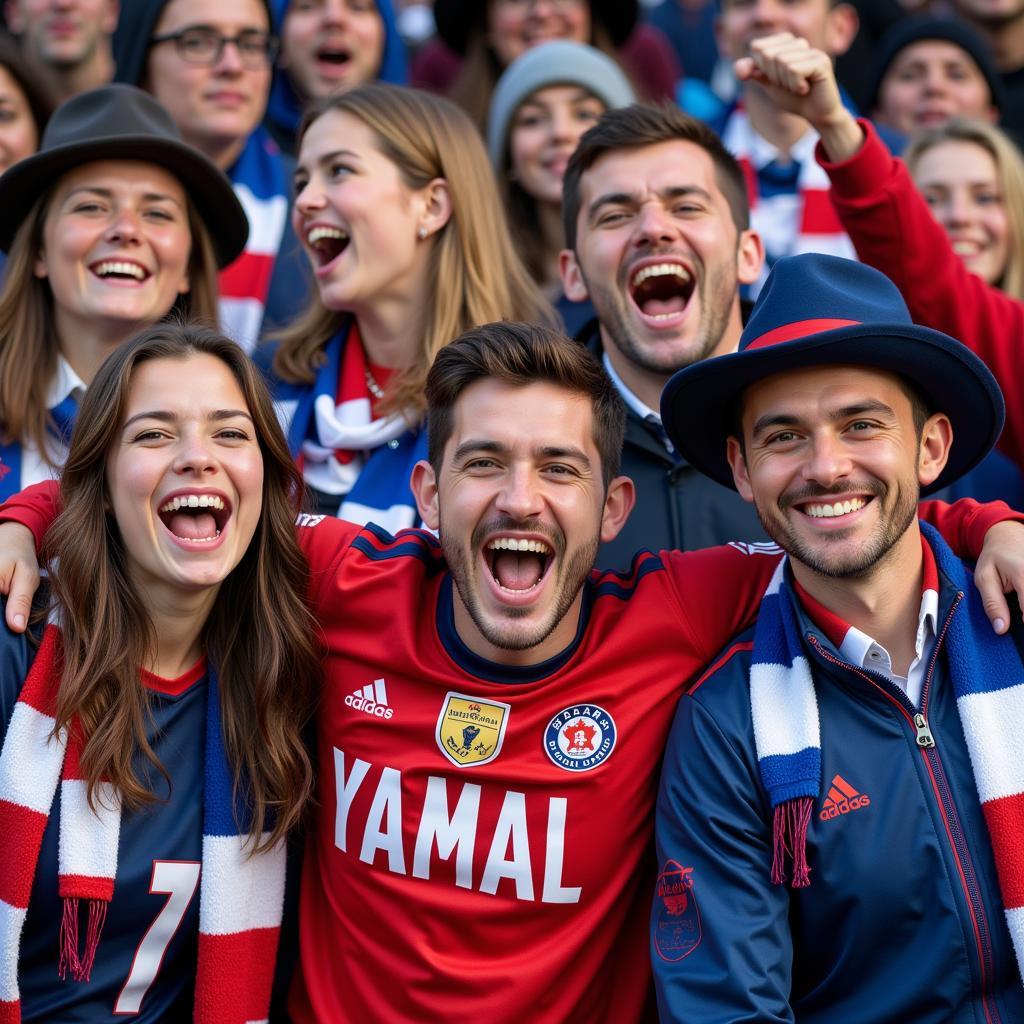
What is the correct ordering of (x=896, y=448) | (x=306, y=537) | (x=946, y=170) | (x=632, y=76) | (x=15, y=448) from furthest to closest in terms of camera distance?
(x=632, y=76) → (x=946, y=170) → (x=15, y=448) → (x=306, y=537) → (x=896, y=448)

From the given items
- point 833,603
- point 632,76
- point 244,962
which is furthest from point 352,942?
point 632,76

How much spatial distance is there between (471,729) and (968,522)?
136 cm

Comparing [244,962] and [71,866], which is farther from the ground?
[71,866]

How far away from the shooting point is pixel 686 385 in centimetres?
371

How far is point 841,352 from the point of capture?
Result: 11.5 ft

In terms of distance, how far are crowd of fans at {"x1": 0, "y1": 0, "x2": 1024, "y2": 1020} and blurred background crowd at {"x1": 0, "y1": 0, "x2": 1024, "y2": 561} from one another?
0.01 m

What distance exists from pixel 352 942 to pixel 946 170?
3794 mm

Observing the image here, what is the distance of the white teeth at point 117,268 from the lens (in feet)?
16.1

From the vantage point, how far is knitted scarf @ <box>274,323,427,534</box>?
15.8 feet

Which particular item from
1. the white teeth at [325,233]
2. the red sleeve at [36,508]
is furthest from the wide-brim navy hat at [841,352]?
the white teeth at [325,233]

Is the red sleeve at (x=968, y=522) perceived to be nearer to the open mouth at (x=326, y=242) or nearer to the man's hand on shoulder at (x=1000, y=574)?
the man's hand on shoulder at (x=1000, y=574)

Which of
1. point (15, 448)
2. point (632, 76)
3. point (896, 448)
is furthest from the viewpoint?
point (632, 76)

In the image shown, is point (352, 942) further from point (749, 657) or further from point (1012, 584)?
point (1012, 584)

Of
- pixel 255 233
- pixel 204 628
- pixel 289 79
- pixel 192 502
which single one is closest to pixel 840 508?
pixel 192 502
